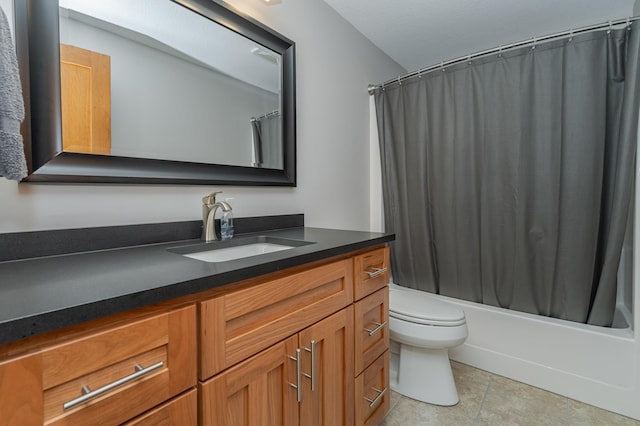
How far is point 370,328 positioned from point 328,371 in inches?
11.5

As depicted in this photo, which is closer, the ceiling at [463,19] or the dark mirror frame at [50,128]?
the dark mirror frame at [50,128]

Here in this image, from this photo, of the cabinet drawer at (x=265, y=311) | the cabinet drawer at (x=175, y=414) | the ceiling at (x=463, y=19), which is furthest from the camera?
the ceiling at (x=463, y=19)

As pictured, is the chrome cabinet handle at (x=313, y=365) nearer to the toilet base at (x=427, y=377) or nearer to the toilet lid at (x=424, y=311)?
the toilet lid at (x=424, y=311)

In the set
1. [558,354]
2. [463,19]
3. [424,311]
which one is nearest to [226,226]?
[424,311]

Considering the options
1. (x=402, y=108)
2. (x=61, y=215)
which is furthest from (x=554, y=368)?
(x=61, y=215)

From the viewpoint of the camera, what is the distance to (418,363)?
1637 millimetres

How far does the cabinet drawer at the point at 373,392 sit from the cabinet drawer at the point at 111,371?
0.76m

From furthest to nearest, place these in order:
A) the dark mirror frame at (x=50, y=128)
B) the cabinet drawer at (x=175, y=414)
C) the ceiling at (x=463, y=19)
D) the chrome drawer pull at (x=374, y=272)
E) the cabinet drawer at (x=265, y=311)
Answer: the ceiling at (x=463, y=19), the chrome drawer pull at (x=374, y=272), the dark mirror frame at (x=50, y=128), the cabinet drawer at (x=265, y=311), the cabinet drawer at (x=175, y=414)

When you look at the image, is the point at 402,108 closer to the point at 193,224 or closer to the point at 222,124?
the point at 222,124

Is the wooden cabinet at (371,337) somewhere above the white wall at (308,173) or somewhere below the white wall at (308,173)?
below

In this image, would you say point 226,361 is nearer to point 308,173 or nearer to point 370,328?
point 370,328

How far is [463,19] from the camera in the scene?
2029mm

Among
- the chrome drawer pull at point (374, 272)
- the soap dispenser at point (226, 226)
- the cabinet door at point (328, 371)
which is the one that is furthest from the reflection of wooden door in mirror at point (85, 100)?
the chrome drawer pull at point (374, 272)

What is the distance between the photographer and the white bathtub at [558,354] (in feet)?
4.91
